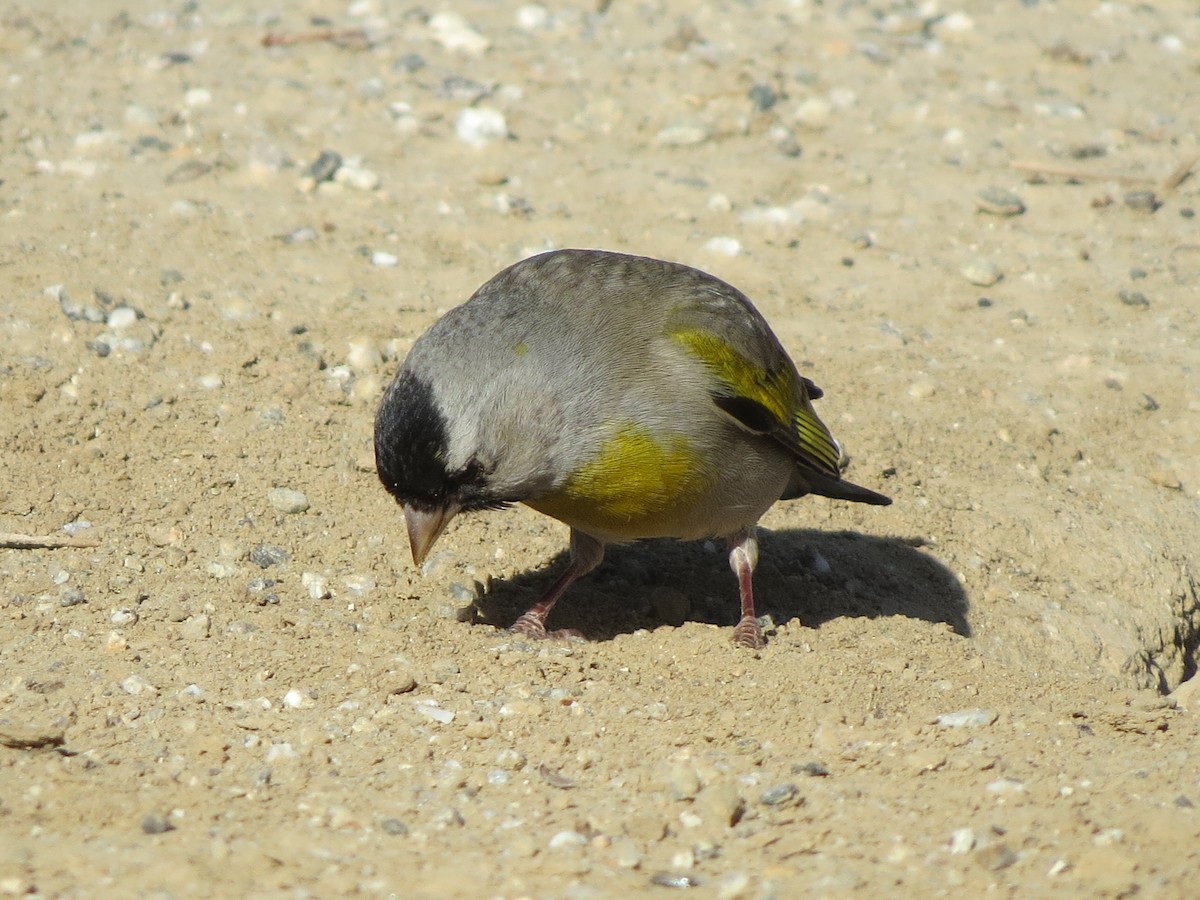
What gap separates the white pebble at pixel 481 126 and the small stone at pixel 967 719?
6.39 metres

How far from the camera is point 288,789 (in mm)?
4648

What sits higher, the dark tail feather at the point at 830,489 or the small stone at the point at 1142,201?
the small stone at the point at 1142,201

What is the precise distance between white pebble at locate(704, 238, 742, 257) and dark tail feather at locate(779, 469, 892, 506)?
2.64 meters

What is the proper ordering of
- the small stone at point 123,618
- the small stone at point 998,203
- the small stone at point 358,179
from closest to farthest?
the small stone at point 123,618
the small stone at point 358,179
the small stone at point 998,203

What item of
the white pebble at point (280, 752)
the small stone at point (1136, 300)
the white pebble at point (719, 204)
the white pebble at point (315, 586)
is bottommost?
Answer: the white pebble at point (315, 586)

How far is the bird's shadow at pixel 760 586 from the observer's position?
6.88 meters

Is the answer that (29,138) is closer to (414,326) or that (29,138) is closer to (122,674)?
(414,326)

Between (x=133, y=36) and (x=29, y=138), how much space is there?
2.17 meters

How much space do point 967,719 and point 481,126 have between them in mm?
6636

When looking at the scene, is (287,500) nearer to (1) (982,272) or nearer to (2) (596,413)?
(2) (596,413)

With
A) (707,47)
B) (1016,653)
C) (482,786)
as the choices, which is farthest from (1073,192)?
(482,786)

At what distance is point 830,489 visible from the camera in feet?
23.6

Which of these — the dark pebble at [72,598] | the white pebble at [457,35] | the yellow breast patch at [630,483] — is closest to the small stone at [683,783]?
the yellow breast patch at [630,483]

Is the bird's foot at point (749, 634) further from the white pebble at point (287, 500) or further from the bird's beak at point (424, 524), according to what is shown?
the white pebble at point (287, 500)
